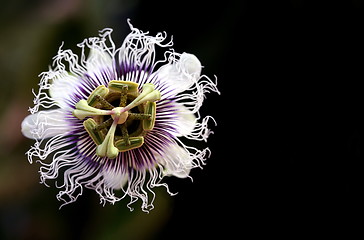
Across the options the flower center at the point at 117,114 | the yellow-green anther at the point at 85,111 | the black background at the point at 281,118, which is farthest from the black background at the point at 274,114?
the yellow-green anther at the point at 85,111

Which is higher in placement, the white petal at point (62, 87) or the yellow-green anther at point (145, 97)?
the white petal at point (62, 87)

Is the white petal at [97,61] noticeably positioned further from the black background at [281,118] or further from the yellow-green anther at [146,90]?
the black background at [281,118]

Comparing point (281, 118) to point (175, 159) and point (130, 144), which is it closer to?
point (175, 159)

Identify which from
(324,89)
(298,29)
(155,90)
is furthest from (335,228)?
(155,90)

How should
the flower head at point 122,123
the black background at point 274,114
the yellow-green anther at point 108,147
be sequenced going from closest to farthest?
the yellow-green anther at point 108,147 < the flower head at point 122,123 < the black background at point 274,114

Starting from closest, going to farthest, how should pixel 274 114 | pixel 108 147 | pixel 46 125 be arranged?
pixel 108 147
pixel 46 125
pixel 274 114

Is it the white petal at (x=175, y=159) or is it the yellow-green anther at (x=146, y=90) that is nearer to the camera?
the yellow-green anther at (x=146, y=90)

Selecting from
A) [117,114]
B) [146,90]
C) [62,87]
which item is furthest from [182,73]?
[62,87]

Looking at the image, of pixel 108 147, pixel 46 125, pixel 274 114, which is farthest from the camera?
pixel 274 114
